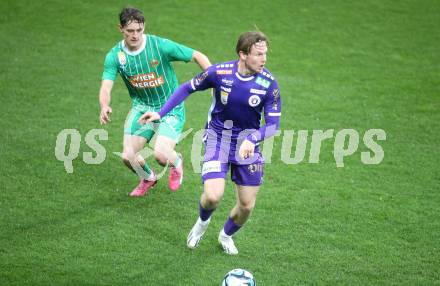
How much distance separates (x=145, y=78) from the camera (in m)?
8.00

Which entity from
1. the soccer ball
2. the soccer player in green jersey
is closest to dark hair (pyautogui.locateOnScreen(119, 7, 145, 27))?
the soccer player in green jersey

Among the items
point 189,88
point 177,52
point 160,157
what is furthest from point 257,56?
point 160,157

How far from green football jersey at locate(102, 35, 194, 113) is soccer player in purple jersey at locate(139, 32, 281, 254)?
1187 millimetres

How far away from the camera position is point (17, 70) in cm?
1226

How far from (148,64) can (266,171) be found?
8.16 feet

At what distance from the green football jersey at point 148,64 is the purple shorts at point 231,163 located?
1511mm

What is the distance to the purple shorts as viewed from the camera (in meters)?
6.85

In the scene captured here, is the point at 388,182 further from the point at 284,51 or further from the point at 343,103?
the point at 284,51

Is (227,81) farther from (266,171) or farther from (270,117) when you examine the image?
(266,171)

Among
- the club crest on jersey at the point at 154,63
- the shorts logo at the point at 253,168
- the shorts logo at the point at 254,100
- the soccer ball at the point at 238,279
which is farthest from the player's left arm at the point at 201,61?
the soccer ball at the point at 238,279

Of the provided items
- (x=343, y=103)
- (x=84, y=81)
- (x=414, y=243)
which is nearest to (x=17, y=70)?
(x=84, y=81)

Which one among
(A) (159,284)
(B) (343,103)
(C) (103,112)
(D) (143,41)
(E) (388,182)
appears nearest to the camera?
(A) (159,284)

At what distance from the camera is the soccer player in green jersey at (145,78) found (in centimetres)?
773

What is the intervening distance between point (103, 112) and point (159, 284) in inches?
80.4
